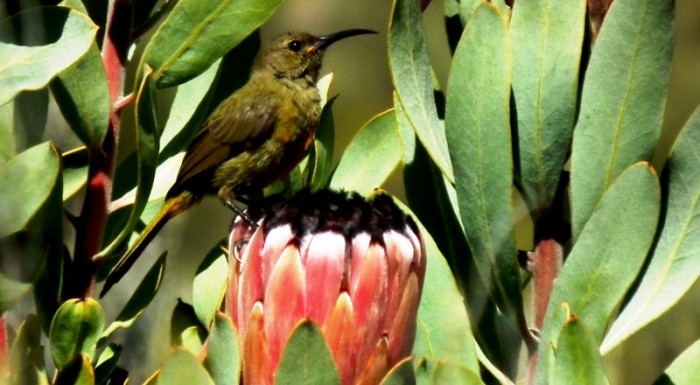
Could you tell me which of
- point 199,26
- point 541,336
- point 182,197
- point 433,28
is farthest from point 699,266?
point 433,28

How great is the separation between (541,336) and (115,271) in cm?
73

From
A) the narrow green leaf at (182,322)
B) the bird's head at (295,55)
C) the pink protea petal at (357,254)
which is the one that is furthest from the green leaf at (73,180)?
the bird's head at (295,55)

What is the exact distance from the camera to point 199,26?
54.7 inches

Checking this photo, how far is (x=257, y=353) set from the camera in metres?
1.16

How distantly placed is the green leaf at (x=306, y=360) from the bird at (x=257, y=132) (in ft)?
4.57

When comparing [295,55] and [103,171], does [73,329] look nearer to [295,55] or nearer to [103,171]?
[103,171]

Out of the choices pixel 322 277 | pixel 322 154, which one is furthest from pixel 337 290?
pixel 322 154

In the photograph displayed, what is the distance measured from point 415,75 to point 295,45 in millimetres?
2061

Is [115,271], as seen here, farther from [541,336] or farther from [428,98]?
[541,336]

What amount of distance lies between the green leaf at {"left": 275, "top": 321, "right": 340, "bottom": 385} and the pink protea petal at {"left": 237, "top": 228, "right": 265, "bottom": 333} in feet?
0.37

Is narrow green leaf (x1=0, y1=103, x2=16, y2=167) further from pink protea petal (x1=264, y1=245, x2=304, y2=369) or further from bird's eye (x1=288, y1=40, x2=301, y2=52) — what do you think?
bird's eye (x1=288, y1=40, x2=301, y2=52)

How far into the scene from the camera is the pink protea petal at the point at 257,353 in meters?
1.15

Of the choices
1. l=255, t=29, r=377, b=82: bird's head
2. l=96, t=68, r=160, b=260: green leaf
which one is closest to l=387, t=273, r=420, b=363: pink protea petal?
l=96, t=68, r=160, b=260: green leaf

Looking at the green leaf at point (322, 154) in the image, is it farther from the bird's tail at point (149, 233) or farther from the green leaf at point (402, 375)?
the green leaf at point (402, 375)
